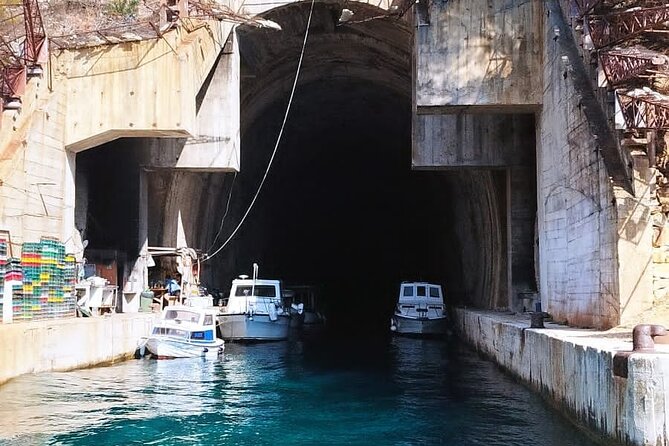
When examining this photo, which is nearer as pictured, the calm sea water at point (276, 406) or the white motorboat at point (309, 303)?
the calm sea water at point (276, 406)

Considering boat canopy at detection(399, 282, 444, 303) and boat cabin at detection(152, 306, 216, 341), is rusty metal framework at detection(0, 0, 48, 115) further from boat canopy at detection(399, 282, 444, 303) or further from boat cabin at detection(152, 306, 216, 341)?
boat canopy at detection(399, 282, 444, 303)

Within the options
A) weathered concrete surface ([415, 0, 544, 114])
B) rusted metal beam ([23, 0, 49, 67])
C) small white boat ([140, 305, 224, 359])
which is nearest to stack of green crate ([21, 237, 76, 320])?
small white boat ([140, 305, 224, 359])

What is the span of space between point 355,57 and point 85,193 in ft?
39.0

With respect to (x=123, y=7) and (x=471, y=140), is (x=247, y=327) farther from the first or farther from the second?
(x=123, y=7)

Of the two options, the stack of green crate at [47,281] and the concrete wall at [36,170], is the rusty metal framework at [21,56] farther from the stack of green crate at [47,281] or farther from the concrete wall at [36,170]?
the stack of green crate at [47,281]

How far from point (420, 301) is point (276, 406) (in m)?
17.4

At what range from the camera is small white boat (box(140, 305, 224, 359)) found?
73.9 ft

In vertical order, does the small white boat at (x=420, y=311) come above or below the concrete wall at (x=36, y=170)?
below

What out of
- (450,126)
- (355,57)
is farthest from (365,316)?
(450,126)

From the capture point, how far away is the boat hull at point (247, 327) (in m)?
28.2

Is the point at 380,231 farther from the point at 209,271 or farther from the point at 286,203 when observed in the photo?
the point at 209,271

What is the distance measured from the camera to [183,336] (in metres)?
23.0

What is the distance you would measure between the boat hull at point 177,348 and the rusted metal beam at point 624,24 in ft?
46.0

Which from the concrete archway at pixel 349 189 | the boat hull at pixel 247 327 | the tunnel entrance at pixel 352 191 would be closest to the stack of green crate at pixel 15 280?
the boat hull at pixel 247 327
